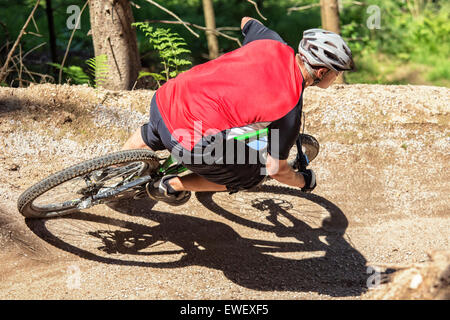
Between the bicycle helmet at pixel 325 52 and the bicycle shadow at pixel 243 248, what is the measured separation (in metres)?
2.23

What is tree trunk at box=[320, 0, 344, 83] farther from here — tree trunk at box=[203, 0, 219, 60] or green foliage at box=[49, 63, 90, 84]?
green foliage at box=[49, 63, 90, 84]

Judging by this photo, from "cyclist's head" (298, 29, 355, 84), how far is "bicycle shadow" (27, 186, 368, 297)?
220cm

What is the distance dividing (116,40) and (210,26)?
3.65 metres

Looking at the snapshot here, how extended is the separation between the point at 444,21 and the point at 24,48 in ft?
35.9

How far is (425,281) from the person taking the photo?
10.4 feet

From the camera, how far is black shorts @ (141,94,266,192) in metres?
3.94

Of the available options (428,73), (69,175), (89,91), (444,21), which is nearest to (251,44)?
(69,175)

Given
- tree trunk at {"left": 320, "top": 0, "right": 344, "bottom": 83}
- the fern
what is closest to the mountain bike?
the fern

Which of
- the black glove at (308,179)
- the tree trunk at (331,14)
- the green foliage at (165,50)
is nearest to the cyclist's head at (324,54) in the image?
the black glove at (308,179)

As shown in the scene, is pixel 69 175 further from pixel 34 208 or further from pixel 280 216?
pixel 280 216

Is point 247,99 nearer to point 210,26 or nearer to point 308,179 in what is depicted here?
point 308,179

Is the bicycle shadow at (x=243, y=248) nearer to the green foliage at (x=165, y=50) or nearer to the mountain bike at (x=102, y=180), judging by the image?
the mountain bike at (x=102, y=180)

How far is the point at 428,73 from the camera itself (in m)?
11.7

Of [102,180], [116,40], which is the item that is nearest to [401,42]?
[116,40]
